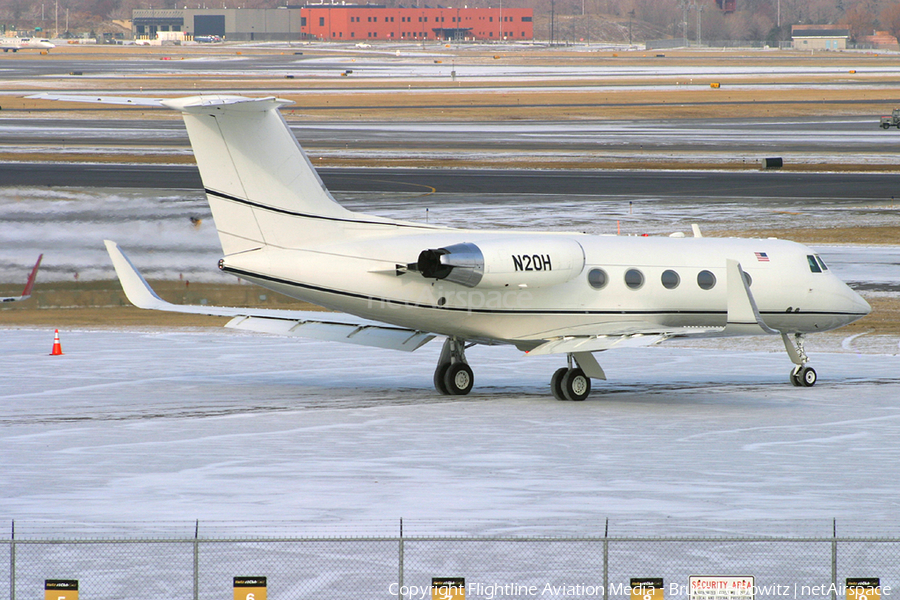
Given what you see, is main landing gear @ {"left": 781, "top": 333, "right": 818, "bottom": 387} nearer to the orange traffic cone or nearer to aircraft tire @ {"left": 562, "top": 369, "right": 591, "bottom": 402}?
aircraft tire @ {"left": 562, "top": 369, "right": 591, "bottom": 402}

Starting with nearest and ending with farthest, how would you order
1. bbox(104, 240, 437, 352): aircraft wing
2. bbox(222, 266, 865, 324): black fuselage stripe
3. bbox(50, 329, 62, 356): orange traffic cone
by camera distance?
bbox(222, 266, 865, 324): black fuselage stripe → bbox(104, 240, 437, 352): aircraft wing → bbox(50, 329, 62, 356): orange traffic cone

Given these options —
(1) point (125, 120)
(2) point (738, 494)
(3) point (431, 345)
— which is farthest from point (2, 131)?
(2) point (738, 494)

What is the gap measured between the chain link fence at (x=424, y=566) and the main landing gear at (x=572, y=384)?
30.8 ft

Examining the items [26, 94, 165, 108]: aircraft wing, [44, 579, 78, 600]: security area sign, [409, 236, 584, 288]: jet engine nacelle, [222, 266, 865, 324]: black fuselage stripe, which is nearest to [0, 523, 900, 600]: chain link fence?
[44, 579, 78, 600]: security area sign

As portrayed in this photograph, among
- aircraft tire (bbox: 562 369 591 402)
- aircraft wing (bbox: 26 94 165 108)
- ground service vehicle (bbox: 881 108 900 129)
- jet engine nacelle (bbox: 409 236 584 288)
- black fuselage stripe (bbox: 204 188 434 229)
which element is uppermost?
ground service vehicle (bbox: 881 108 900 129)

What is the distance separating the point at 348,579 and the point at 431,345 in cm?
1965

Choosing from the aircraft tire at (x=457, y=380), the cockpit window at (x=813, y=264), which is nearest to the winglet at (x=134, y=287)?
the aircraft tire at (x=457, y=380)

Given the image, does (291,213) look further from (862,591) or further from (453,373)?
(862,591)

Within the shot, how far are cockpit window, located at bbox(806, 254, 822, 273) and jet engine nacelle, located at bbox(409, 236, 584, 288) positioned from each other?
579 cm

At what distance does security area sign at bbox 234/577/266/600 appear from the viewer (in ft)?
36.2

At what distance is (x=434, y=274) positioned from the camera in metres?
22.5

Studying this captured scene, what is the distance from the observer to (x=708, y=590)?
11047 mm

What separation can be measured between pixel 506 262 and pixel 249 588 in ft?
40.9

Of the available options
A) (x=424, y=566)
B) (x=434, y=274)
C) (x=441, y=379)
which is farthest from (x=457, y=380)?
(x=424, y=566)
